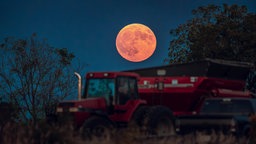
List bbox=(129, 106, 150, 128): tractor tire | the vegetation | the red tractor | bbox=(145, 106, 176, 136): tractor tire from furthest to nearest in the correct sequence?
the vegetation, bbox=(129, 106, 150, 128): tractor tire, bbox=(145, 106, 176, 136): tractor tire, the red tractor

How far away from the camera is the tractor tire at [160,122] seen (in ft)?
61.6

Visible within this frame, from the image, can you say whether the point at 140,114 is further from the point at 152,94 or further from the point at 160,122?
the point at 152,94

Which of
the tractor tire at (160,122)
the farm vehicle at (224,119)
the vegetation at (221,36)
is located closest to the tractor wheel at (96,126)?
the tractor tire at (160,122)

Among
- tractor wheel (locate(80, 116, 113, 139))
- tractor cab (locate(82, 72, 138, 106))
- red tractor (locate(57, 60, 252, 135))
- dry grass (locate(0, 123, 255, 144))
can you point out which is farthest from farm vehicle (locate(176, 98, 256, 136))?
dry grass (locate(0, 123, 255, 144))

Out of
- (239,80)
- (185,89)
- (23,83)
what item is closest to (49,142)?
(185,89)

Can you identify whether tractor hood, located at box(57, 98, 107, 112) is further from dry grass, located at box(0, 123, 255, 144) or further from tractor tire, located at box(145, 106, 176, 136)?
dry grass, located at box(0, 123, 255, 144)

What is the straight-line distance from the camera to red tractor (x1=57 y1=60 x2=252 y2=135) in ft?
59.7

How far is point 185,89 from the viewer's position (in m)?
21.9

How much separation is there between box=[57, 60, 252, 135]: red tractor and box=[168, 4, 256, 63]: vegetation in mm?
17790

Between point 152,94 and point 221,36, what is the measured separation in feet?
75.9

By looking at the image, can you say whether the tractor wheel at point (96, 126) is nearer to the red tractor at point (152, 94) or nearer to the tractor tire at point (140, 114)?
the red tractor at point (152, 94)

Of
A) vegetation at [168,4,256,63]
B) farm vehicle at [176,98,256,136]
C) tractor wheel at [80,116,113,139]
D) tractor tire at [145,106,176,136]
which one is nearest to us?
tractor wheel at [80,116,113,139]

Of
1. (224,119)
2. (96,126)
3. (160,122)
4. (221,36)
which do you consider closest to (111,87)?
(96,126)

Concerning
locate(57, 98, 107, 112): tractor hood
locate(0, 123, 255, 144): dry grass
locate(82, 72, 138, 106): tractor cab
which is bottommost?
locate(0, 123, 255, 144): dry grass
